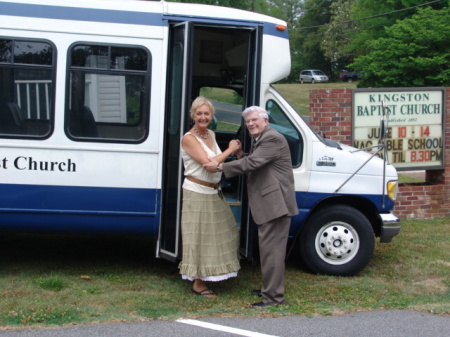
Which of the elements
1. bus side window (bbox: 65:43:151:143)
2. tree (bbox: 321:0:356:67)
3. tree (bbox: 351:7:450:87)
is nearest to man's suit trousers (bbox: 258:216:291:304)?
bus side window (bbox: 65:43:151:143)

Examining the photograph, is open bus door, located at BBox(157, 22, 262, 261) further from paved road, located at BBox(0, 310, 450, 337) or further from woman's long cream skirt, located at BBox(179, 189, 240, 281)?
paved road, located at BBox(0, 310, 450, 337)

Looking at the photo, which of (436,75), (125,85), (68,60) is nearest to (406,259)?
(125,85)

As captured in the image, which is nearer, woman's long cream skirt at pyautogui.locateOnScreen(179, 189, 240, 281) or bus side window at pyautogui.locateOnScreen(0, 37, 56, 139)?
woman's long cream skirt at pyautogui.locateOnScreen(179, 189, 240, 281)

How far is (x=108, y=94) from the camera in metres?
6.28

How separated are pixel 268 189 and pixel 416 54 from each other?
1035 inches

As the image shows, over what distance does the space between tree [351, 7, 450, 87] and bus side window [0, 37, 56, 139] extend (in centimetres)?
2480

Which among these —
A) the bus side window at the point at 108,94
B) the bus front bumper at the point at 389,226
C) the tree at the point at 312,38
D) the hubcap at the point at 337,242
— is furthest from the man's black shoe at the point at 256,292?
the tree at the point at 312,38

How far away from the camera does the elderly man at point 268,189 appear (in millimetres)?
5762

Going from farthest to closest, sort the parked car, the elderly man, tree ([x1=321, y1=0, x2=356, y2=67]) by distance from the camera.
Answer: tree ([x1=321, y1=0, x2=356, y2=67]) < the parked car < the elderly man

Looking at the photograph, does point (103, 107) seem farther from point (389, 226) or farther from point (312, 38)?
point (312, 38)

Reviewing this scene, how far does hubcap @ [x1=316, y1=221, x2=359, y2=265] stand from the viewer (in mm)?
6836

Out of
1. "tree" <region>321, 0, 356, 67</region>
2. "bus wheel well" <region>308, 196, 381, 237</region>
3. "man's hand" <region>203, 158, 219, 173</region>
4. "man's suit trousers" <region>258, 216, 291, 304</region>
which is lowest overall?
"man's suit trousers" <region>258, 216, 291, 304</region>

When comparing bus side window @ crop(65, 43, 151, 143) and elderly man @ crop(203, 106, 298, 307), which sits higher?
bus side window @ crop(65, 43, 151, 143)

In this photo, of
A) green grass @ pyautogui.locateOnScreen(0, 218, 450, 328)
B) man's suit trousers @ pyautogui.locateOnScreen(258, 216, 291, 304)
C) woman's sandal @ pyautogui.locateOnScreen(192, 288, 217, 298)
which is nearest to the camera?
green grass @ pyautogui.locateOnScreen(0, 218, 450, 328)
